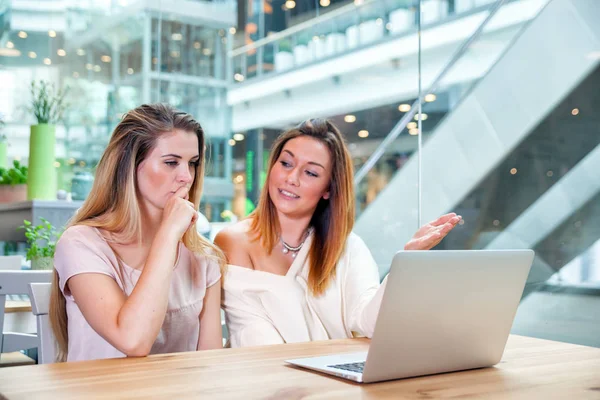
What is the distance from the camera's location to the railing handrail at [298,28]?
628 centimetres

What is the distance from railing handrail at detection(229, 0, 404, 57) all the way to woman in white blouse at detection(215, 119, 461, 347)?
12.8ft

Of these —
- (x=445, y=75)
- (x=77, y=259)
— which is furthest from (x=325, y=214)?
(x=445, y=75)

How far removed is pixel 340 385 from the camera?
1148mm

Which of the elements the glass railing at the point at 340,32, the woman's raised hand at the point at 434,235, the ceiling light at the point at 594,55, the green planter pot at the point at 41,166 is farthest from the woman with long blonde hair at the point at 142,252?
the glass railing at the point at 340,32

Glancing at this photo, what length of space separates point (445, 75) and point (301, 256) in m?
2.39

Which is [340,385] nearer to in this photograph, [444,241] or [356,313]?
[356,313]

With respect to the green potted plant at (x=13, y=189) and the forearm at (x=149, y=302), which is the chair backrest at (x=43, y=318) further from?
the green potted plant at (x=13, y=189)

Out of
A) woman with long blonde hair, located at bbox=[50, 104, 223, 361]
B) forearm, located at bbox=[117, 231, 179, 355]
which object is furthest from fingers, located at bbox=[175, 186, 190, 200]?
forearm, located at bbox=[117, 231, 179, 355]

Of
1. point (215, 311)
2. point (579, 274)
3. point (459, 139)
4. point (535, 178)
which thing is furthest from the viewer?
point (459, 139)

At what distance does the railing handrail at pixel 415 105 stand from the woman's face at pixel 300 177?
208 cm

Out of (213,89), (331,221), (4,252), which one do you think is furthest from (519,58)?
(213,89)

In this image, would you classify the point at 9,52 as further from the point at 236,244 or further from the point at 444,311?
the point at 444,311

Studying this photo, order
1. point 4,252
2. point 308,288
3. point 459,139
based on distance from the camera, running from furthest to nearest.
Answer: point 4,252 < point 459,139 < point 308,288

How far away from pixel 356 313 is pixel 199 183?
59cm
